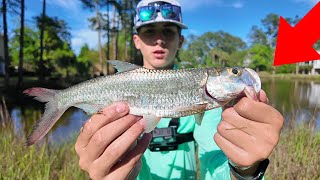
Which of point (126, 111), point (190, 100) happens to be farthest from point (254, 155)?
point (126, 111)

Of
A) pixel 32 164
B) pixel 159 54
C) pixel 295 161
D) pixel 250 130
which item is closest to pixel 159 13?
pixel 159 54

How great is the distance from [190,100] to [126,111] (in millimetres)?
411

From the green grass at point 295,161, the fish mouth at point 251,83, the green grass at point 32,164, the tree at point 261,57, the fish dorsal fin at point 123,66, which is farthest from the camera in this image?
the tree at point 261,57

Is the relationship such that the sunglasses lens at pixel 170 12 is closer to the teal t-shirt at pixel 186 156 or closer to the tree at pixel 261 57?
the teal t-shirt at pixel 186 156

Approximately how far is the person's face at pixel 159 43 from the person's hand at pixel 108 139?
1.48m

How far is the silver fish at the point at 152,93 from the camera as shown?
1888 millimetres

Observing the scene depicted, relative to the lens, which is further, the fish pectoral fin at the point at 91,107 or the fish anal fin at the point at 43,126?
the fish pectoral fin at the point at 91,107

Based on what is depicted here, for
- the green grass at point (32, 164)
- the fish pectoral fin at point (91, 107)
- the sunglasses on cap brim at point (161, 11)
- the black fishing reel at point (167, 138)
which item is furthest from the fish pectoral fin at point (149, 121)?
the green grass at point (32, 164)

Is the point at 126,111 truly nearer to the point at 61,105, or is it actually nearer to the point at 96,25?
the point at 61,105

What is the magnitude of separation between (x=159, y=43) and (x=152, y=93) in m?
1.42

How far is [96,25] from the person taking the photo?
40.4 m

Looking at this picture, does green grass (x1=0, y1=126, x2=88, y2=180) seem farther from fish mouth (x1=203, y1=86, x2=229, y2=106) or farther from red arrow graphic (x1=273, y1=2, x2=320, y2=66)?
red arrow graphic (x1=273, y1=2, x2=320, y2=66)

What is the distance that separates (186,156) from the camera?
9.45ft

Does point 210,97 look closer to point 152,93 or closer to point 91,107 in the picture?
point 152,93
